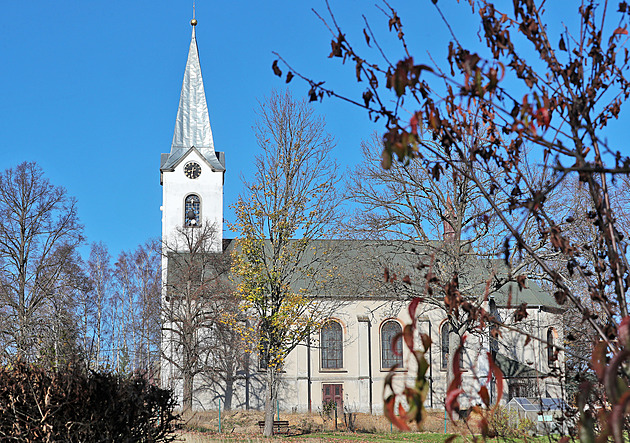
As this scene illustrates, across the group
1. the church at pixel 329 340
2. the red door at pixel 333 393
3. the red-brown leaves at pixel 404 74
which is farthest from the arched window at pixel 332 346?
the red-brown leaves at pixel 404 74

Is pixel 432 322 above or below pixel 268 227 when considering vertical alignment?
below

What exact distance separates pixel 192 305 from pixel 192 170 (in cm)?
900

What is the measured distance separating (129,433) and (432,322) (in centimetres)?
3198

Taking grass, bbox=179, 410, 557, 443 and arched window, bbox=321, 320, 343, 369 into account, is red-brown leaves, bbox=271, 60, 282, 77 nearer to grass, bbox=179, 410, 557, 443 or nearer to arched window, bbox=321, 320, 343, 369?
grass, bbox=179, 410, 557, 443

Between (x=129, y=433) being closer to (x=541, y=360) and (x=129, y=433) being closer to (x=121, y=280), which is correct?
(x=541, y=360)

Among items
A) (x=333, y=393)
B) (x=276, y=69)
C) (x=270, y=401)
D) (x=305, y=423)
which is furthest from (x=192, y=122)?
(x=276, y=69)

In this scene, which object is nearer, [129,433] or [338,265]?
[129,433]

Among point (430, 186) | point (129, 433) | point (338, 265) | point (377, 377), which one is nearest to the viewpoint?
point (129, 433)

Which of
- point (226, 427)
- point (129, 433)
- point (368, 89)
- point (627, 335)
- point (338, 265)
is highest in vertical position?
point (338, 265)

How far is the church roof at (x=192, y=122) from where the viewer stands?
132 feet

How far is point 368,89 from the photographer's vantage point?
3586mm

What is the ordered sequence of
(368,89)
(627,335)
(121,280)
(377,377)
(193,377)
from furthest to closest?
(121,280) → (377,377) → (193,377) → (368,89) → (627,335)

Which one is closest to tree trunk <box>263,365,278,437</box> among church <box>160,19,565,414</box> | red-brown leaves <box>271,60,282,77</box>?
church <box>160,19,565,414</box>

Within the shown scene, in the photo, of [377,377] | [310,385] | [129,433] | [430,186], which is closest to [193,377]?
[310,385]
